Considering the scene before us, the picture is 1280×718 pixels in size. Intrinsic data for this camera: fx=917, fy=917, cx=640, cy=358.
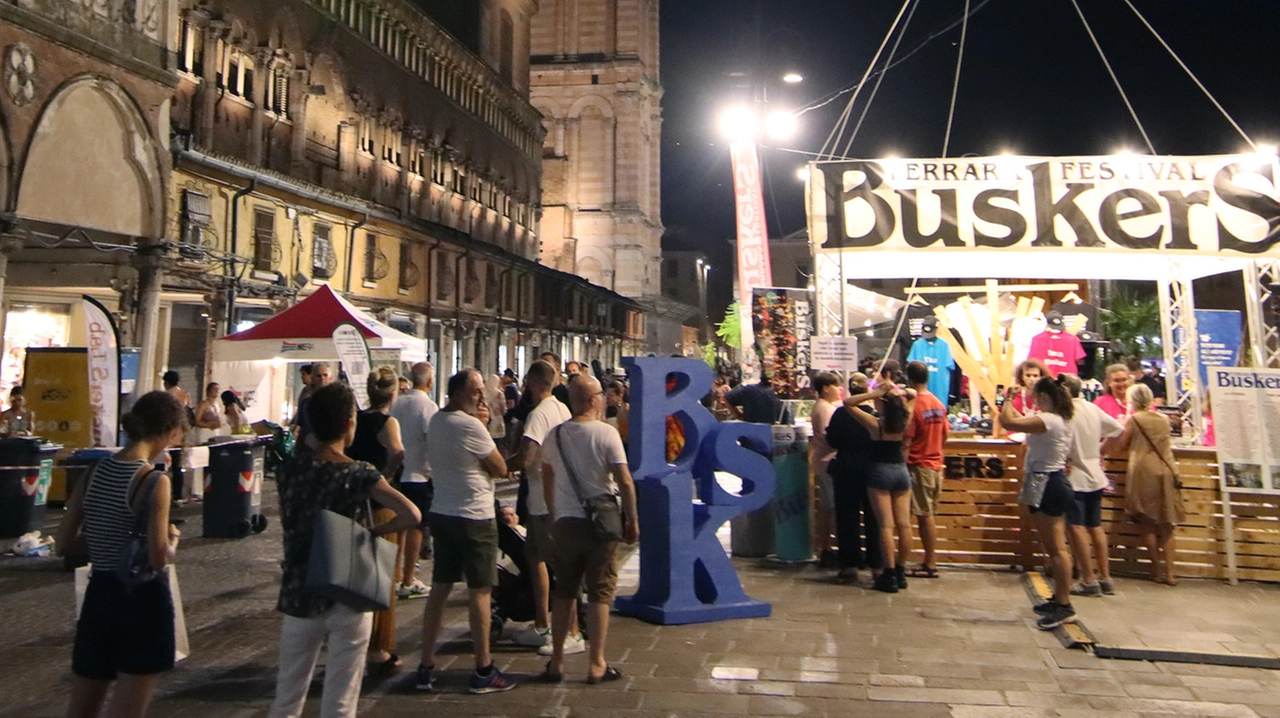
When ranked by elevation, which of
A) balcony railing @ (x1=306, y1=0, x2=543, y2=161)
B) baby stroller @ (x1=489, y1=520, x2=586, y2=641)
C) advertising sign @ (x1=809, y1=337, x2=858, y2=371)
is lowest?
baby stroller @ (x1=489, y1=520, x2=586, y2=641)

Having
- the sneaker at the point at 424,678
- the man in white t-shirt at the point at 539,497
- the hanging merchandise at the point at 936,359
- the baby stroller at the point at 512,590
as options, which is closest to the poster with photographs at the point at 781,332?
the hanging merchandise at the point at 936,359

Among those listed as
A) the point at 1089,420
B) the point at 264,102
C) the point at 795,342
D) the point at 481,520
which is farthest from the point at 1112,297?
the point at 481,520

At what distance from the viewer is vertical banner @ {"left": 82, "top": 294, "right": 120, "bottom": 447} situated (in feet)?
33.3

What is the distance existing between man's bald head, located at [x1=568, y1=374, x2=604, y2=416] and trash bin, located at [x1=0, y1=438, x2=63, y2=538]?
775 cm

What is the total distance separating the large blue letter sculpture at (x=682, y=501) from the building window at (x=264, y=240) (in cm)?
1612

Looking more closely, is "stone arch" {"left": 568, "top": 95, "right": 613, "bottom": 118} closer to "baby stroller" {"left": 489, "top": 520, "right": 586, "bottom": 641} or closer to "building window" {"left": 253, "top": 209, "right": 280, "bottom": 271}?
"building window" {"left": 253, "top": 209, "right": 280, "bottom": 271}

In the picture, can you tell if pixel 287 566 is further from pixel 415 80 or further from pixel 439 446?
pixel 415 80

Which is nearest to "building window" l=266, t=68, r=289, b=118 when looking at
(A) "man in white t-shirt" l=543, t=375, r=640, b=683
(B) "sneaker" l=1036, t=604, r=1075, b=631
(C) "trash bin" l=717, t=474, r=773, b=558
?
(C) "trash bin" l=717, t=474, r=773, b=558

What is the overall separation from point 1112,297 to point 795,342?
59.2ft

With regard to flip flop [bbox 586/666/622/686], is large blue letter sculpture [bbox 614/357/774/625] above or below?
above

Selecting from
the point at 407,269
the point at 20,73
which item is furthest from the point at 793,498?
the point at 407,269

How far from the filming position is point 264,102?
71.9 ft

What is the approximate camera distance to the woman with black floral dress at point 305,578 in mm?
3867

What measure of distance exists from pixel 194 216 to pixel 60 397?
21.7 feet
